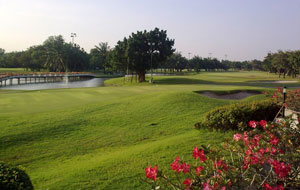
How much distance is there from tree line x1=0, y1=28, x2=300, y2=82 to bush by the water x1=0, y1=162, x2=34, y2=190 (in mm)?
47720

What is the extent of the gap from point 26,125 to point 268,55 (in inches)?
4397

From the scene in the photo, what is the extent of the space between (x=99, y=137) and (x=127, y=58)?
Answer: 42.1 m

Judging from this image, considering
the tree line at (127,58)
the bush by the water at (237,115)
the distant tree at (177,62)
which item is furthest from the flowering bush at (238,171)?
the distant tree at (177,62)

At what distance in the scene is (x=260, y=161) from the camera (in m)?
3.90

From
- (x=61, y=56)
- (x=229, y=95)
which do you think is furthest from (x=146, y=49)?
(x=61, y=56)

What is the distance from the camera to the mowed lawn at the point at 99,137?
719 cm

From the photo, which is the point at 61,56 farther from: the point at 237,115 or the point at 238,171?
the point at 238,171

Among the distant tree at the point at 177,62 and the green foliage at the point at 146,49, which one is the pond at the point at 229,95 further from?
the distant tree at the point at 177,62

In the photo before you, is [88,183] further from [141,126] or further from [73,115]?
[73,115]

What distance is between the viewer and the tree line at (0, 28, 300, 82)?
53.7 meters

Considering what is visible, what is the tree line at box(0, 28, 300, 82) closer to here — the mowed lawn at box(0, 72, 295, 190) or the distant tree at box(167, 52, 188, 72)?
the distant tree at box(167, 52, 188, 72)

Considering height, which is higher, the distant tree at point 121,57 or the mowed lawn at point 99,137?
the distant tree at point 121,57

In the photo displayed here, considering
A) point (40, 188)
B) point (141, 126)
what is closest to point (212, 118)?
point (141, 126)

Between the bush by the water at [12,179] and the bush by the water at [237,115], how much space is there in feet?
25.8
